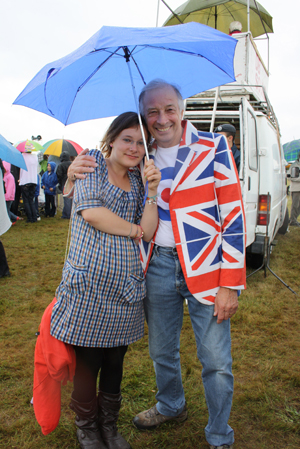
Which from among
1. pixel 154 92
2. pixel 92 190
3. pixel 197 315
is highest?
pixel 154 92

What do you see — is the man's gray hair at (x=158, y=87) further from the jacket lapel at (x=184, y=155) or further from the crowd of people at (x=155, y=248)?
the jacket lapel at (x=184, y=155)

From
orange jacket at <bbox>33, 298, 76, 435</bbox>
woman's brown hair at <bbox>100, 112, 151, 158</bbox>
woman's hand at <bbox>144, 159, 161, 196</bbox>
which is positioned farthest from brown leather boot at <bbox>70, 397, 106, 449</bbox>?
woman's brown hair at <bbox>100, 112, 151, 158</bbox>

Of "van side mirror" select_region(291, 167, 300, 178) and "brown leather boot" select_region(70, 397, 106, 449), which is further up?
"van side mirror" select_region(291, 167, 300, 178)

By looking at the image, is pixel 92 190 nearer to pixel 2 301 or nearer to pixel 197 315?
pixel 197 315

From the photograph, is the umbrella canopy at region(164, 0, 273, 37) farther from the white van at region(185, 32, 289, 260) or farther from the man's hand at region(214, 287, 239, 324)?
the man's hand at region(214, 287, 239, 324)

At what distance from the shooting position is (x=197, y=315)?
1.81 m

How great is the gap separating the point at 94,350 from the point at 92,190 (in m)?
0.89

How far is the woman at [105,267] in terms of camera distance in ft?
5.61

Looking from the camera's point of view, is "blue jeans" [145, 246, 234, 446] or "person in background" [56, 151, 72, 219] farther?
"person in background" [56, 151, 72, 219]

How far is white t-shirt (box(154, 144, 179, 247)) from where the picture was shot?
182 cm

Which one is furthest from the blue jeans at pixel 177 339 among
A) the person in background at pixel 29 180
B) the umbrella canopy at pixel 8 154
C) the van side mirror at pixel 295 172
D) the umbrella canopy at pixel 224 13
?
the person in background at pixel 29 180

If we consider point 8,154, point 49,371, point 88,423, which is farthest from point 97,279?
point 8,154

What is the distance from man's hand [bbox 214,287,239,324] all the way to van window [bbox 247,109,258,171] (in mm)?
3055

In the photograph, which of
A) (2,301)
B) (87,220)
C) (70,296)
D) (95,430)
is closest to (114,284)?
(70,296)
